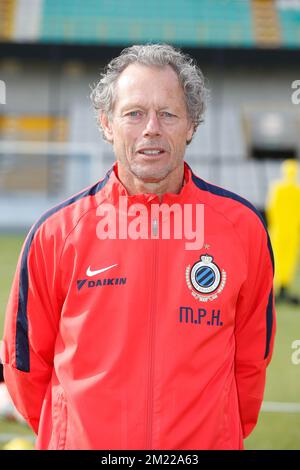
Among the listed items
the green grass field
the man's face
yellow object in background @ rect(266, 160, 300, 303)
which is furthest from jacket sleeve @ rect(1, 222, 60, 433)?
yellow object in background @ rect(266, 160, 300, 303)

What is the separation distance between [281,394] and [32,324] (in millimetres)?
3339

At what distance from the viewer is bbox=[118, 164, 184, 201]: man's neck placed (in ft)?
5.98

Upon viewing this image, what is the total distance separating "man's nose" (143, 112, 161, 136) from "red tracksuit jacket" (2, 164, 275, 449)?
0.17 metres

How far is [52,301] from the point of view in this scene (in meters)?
1.83

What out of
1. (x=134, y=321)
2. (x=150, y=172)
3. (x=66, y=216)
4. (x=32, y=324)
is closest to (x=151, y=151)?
(x=150, y=172)

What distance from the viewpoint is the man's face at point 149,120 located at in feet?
5.76

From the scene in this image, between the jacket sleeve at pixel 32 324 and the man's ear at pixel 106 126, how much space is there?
327 mm

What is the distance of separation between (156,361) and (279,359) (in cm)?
422

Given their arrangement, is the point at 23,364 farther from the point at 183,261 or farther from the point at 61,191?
the point at 61,191

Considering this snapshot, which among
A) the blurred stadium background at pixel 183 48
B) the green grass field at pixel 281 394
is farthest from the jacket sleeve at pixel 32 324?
the blurred stadium background at pixel 183 48

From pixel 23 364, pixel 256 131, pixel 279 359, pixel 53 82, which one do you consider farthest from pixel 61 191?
pixel 23 364

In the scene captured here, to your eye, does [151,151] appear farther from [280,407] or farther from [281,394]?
[281,394]

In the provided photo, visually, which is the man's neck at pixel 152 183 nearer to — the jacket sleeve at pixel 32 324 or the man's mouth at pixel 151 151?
the man's mouth at pixel 151 151

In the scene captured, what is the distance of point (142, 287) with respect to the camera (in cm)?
175
